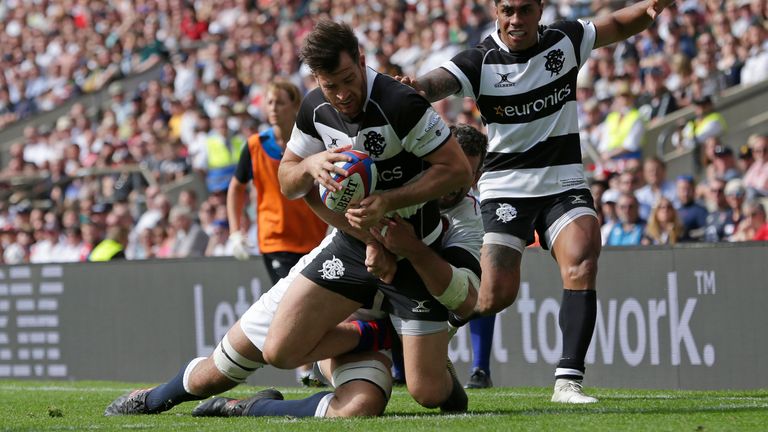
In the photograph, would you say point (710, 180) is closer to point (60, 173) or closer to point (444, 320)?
point (444, 320)

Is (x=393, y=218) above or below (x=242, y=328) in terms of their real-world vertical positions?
above

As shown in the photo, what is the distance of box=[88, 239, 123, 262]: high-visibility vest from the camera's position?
45.4 feet

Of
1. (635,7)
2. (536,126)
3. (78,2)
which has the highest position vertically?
(78,2)

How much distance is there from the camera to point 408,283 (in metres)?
6.46

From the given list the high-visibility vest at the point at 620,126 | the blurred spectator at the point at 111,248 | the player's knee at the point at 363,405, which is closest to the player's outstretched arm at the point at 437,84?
the player's knee at the point at 363,405

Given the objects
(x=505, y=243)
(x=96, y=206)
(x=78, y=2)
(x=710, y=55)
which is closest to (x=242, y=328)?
(x=505, y=243)

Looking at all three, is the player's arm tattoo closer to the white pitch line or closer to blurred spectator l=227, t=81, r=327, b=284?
the white pitch line

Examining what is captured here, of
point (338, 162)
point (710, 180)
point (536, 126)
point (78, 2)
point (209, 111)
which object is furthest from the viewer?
point (78, 2)

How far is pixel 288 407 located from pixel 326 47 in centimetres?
194

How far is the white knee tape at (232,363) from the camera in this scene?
671 centimetres

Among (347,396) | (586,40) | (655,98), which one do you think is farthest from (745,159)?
(347,396)

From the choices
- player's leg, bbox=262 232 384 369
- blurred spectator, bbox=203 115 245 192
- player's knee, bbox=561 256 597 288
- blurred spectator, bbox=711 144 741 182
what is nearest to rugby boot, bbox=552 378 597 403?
player's knee, bbox=561 256 597 288

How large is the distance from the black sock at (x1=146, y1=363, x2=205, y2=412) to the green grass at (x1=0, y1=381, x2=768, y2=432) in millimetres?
67

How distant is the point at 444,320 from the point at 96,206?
11.2m
